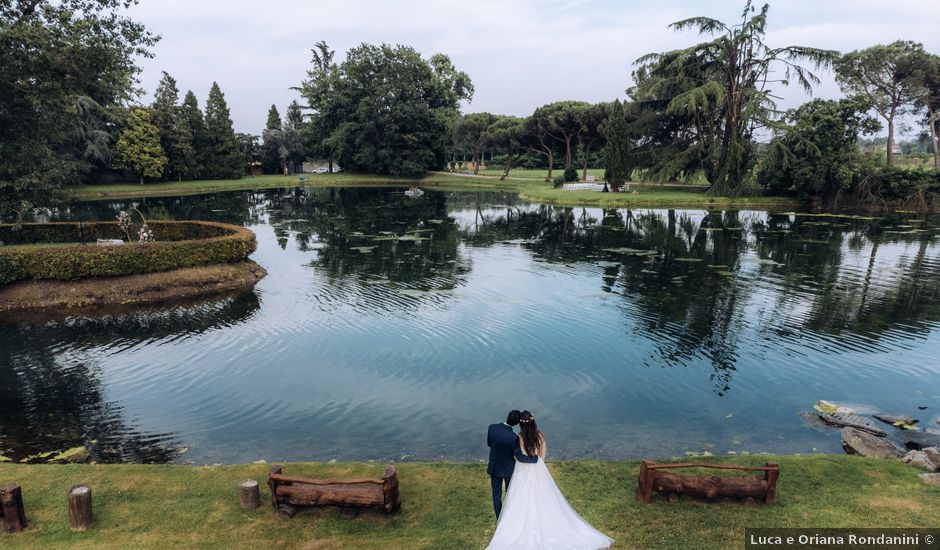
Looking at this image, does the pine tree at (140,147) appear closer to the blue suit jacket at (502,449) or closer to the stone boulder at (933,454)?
the blue suit jacket at (502,449)

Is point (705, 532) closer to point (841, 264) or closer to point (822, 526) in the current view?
point (822, 526)

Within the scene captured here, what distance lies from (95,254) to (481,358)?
16214 mm

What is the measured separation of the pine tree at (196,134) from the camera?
251 feet

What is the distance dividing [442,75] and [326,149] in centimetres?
2404

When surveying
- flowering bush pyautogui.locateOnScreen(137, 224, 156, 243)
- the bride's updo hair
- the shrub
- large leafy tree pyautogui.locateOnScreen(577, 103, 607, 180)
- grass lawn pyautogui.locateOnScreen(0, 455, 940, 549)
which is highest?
large leafy tree pyautogui.locateOnScreen(577, 103, 607, 180)

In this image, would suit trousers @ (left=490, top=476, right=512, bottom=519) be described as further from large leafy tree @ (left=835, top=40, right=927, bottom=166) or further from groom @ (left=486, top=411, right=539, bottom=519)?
large leafy tree @ (left=835, top=40, right=927, bottom=166)

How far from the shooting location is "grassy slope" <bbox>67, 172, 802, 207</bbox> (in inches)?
2192

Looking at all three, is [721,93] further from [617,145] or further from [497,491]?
[497,491]

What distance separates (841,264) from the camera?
28484mm

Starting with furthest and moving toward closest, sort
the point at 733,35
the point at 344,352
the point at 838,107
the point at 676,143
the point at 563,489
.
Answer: the point at 676,143 → the point at 733,35 → the point at 838,107 → the point at 344,352 → the point at 563,489

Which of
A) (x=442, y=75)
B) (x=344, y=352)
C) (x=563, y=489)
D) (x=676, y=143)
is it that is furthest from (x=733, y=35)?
(x=563, y=489)

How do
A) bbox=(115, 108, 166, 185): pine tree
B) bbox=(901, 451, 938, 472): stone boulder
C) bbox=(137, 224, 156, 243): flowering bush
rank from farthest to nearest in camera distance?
bbox=(115, 108, 166, 185): pine tree → bbox=(137, 224, 156, 243): flowering bush → bbox=(901, 451, 938, 472): stone boulder

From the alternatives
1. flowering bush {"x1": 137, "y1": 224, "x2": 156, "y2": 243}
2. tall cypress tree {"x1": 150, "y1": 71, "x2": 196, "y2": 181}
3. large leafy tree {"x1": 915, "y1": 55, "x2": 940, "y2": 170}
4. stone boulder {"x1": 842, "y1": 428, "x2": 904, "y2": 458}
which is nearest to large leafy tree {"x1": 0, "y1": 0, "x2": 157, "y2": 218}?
flowering bush {"x1": 137, "y1": 224, "x2": 156, "y2": 243}

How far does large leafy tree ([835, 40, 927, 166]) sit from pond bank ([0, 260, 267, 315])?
63673mm
